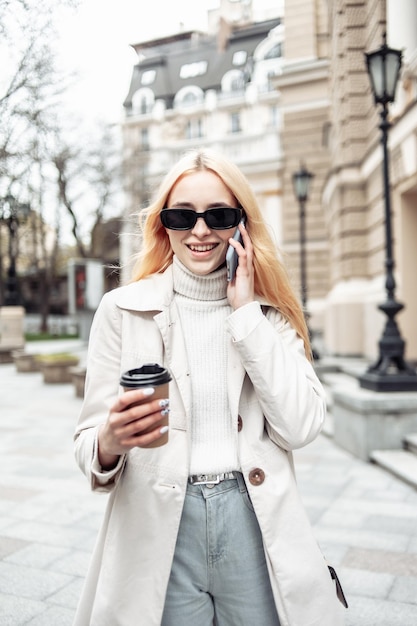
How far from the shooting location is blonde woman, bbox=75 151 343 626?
5.26 feet

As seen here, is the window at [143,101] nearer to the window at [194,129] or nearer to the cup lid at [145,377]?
the window at [194,129]

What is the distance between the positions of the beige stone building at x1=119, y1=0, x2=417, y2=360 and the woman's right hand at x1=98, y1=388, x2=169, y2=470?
80 centimetres

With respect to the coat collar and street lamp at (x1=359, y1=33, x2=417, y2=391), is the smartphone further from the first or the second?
street lamp at (x1=359, y1=33, x2=417, y2=391)

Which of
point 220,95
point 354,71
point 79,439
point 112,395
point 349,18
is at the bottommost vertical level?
point 79,439

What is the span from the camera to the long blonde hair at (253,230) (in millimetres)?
1760

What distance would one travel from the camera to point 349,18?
1259 centimetres

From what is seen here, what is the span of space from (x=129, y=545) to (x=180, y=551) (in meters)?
0.14

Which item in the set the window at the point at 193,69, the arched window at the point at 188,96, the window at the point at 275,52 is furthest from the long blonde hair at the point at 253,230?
the window at the point at 193,69

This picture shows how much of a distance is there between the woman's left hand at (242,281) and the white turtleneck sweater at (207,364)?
4.3 inches

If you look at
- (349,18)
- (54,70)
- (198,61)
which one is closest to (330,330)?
(349,18)

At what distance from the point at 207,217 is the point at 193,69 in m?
52.3

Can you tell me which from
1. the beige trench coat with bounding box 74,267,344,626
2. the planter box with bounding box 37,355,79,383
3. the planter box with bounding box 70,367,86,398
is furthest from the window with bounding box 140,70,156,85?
the beige trench coat with bounding box 74,267,344,626

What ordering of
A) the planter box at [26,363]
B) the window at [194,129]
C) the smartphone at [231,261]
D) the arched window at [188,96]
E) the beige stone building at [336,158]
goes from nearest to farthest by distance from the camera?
the smartphone at [231,261] → the beige stone building at [336,158] → the planter box at [26,363] → the window at [194,129] → the arched window at [188,96]

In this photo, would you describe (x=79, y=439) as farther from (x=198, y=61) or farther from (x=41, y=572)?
(x=198, y=61)
